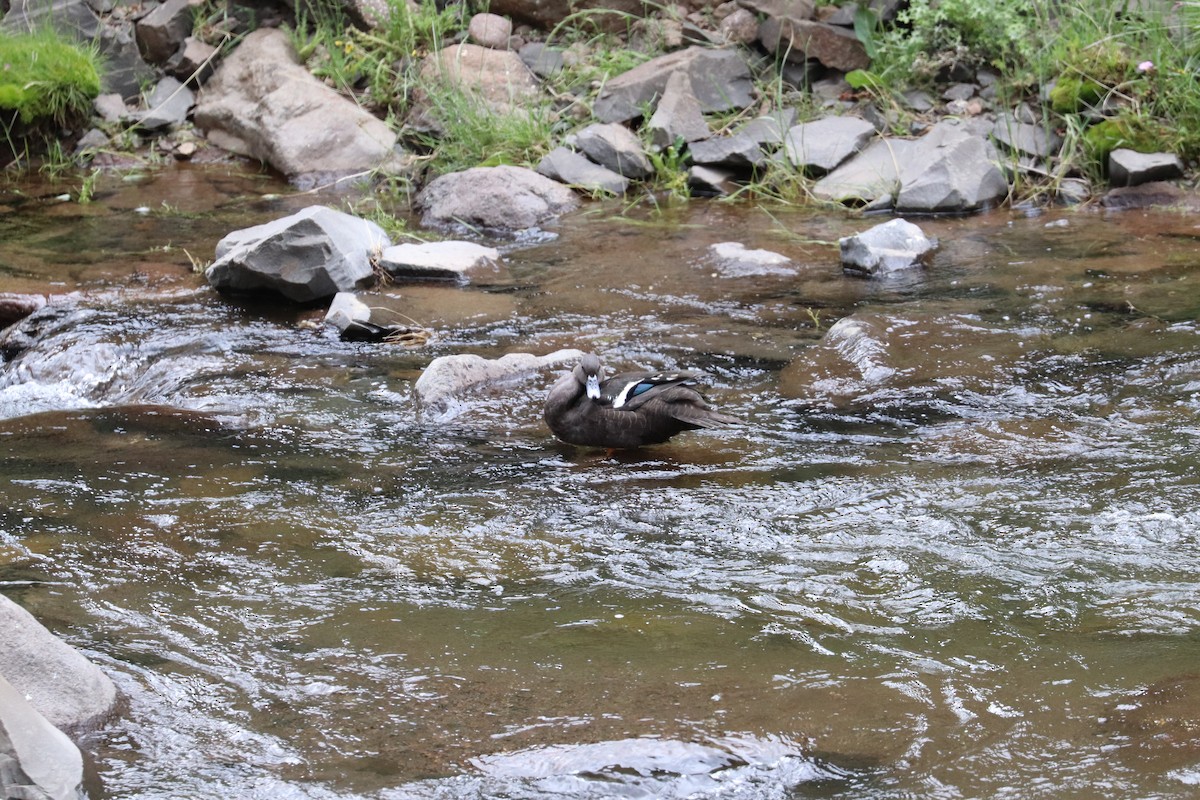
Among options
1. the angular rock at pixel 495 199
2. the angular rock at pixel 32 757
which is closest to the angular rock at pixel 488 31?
the angular rock at pixel 495 199

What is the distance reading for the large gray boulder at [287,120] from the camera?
1062 centimetres

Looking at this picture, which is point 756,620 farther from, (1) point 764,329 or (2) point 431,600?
(1) point 764,329

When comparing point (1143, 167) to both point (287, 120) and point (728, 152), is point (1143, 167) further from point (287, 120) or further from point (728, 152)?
point (287, 120)

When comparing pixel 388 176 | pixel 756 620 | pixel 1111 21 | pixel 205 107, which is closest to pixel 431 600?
pixel 756 620

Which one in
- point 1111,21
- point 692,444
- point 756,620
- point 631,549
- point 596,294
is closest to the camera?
point 756,620

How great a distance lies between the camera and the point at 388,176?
402 inches

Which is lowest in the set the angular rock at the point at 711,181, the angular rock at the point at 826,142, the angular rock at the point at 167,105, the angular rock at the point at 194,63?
the angular rock at the point at 711,181

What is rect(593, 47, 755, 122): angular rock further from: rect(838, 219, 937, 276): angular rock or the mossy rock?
the mossy rock

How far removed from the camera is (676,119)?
32.7 feet

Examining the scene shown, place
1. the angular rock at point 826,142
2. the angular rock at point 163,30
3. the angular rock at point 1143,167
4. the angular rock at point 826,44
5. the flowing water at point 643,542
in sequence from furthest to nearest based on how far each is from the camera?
1. the angular rock at point 163,30
2. the angular rock at point 826,44
3. the angular rock at point 826,142
4. the angular rock at point 1143,167
5. the flowing water at point 643,542

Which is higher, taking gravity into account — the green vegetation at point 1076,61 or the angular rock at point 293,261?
the green vegetation at point 1076,61

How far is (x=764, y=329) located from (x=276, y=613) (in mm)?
3626

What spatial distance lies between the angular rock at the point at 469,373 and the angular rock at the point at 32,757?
3.06 meters

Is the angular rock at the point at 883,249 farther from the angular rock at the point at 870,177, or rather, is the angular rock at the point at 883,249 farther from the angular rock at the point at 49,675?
the angular rock at the point at 49,675
